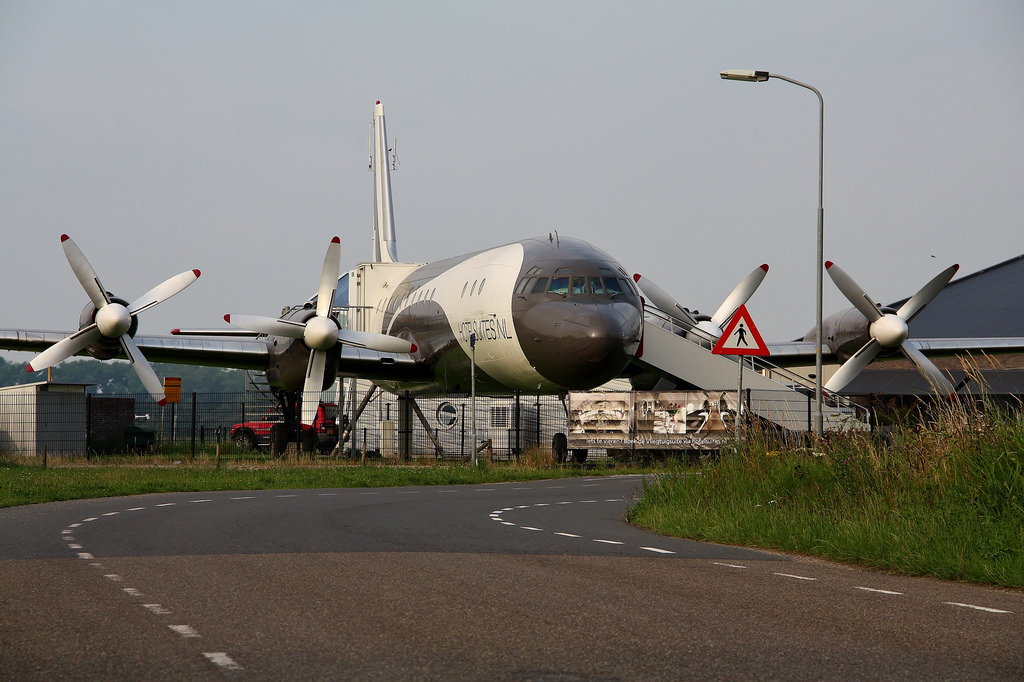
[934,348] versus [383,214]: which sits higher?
[383,214]

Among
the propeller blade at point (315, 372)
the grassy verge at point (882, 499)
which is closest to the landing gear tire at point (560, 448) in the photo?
the propeller blade at point (315, 372)

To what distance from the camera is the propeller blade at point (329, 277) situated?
28.6m

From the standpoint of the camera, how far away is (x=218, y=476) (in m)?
24.3

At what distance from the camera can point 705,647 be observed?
6027 mm

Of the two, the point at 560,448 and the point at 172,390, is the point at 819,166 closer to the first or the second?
the point at 560,448

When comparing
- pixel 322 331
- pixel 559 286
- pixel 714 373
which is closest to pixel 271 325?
pixel 322 331

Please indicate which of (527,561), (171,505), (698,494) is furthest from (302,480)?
(527,561)

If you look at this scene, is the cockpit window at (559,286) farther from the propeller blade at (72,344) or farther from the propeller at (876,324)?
the propeller blade at (72,344)

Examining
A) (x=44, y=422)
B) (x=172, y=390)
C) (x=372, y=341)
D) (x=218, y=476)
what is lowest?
(x=218, y=476)

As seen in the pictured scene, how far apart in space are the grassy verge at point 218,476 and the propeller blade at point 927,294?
367 inches

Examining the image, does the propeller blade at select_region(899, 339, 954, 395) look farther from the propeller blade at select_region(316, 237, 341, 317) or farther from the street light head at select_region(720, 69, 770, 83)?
the propeller blade at select_region(316, 237, 341, 317)

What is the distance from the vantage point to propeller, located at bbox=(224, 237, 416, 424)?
27.7 meters

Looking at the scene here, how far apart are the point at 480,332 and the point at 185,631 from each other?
20128 millimetres

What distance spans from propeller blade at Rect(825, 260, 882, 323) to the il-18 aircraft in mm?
35
